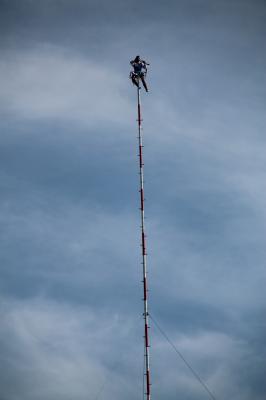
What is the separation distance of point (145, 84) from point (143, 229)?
44.8 ft

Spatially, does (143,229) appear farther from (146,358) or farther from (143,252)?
(146,358)

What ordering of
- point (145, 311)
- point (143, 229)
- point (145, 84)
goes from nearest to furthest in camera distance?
point (145, 311)
point (143, 229)
point (145, 84)

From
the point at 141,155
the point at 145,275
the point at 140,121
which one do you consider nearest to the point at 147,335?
the point at 145,275

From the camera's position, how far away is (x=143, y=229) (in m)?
46.9

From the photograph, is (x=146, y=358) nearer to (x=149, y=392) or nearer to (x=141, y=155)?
(x=149, y=392)

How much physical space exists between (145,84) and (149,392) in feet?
88.3

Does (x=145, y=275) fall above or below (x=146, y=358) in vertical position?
above

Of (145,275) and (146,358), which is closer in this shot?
(146,358)

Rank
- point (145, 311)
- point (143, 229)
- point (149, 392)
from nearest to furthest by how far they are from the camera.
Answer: point (149, 392), point (145, 311), point (143, 229)

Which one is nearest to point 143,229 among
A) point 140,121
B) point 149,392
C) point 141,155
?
point 141,155

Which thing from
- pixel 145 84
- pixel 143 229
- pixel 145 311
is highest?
pixel 145 84

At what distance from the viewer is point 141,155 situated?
48688 mm

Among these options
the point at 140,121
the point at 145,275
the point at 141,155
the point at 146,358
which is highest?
the point at 140,121

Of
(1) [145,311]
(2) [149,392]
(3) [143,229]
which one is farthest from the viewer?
(3) [143,229]
